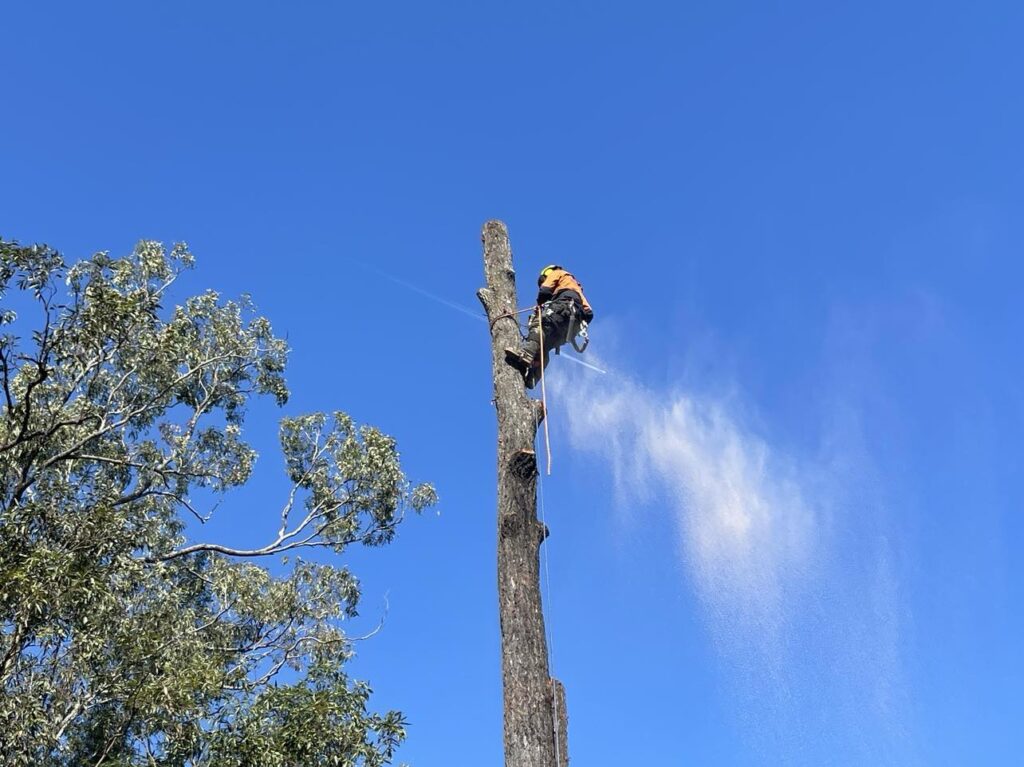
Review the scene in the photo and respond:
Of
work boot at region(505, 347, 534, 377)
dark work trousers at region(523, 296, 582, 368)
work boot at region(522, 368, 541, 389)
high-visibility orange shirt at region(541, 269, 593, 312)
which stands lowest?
work boot at region(505, 347, 534, 377)

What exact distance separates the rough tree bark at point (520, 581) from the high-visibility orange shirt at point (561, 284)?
0.98 m

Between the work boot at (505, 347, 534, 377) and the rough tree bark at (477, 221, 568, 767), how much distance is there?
0.05 m

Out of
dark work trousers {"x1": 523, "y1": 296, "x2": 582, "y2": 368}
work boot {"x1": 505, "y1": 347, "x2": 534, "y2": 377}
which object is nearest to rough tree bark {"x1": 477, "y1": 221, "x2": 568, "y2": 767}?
work boot {"x1": 505, "y1": 347, "x2": 534, "y2": 377}

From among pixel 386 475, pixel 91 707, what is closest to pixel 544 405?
pixel 91 707

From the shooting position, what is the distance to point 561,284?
7637 mm

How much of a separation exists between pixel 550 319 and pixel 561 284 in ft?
2.00

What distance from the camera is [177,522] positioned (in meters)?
14.7

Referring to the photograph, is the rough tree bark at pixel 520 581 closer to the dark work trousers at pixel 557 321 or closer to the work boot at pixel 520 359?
the work boot at pixel 520 359

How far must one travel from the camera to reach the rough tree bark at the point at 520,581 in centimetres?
481

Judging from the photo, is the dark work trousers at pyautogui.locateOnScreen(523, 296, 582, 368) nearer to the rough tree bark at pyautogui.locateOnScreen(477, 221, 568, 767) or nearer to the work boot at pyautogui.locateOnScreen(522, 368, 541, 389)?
the work boot at pyautogui.locateOnScreen(522, 368, 541, 389)

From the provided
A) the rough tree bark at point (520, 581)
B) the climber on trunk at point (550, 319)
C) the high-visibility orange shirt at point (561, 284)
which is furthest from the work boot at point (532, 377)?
the high-visibility orange shirt at point (561, 284)

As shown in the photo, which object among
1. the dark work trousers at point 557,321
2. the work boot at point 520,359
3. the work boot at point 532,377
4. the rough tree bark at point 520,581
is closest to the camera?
the rough tree bark at point 520,581

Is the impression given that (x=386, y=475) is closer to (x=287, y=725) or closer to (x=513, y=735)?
(x=287, y=725)

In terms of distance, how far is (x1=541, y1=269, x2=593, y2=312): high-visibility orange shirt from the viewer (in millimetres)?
7566
